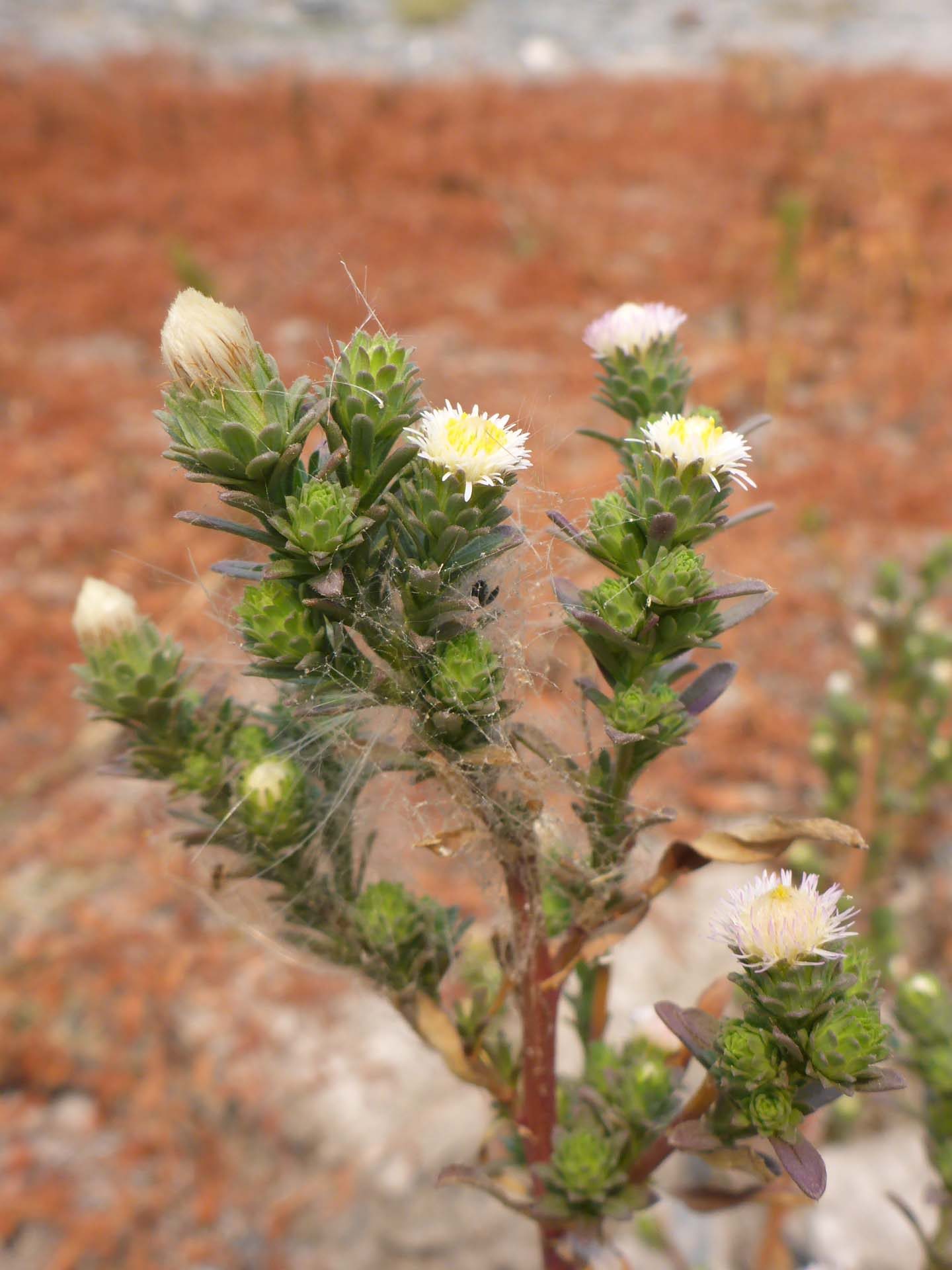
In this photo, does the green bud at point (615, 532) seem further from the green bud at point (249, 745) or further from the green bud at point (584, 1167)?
the green bud at point (584, 1167)

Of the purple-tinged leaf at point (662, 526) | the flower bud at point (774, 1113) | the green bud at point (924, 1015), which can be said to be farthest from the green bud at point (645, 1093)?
the purple-tinged leaf at point (662, 526)

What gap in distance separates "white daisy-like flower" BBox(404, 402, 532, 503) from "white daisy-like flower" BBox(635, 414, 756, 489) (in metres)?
0.11

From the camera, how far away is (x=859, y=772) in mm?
2410

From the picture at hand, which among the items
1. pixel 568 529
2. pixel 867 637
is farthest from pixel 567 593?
pixel 867 637

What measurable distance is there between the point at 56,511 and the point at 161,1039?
10.4 ft

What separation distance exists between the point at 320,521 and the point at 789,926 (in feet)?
1.52

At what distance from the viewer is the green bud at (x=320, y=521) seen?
709mm

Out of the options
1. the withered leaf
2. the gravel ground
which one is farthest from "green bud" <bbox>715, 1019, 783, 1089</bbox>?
the gravel ground

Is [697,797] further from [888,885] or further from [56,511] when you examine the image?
[56,511]

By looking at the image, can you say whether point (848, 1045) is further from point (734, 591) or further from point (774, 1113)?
point (734, 591)

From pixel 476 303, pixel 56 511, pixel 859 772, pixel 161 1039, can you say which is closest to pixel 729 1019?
pixel 859 772

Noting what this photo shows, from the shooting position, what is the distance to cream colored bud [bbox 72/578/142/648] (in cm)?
95

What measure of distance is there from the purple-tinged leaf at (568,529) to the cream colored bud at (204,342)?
0.27 m

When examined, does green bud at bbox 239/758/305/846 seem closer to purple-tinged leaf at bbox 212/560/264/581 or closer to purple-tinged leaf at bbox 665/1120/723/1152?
purple-tinged leaf at bbox 212/560/264/581
